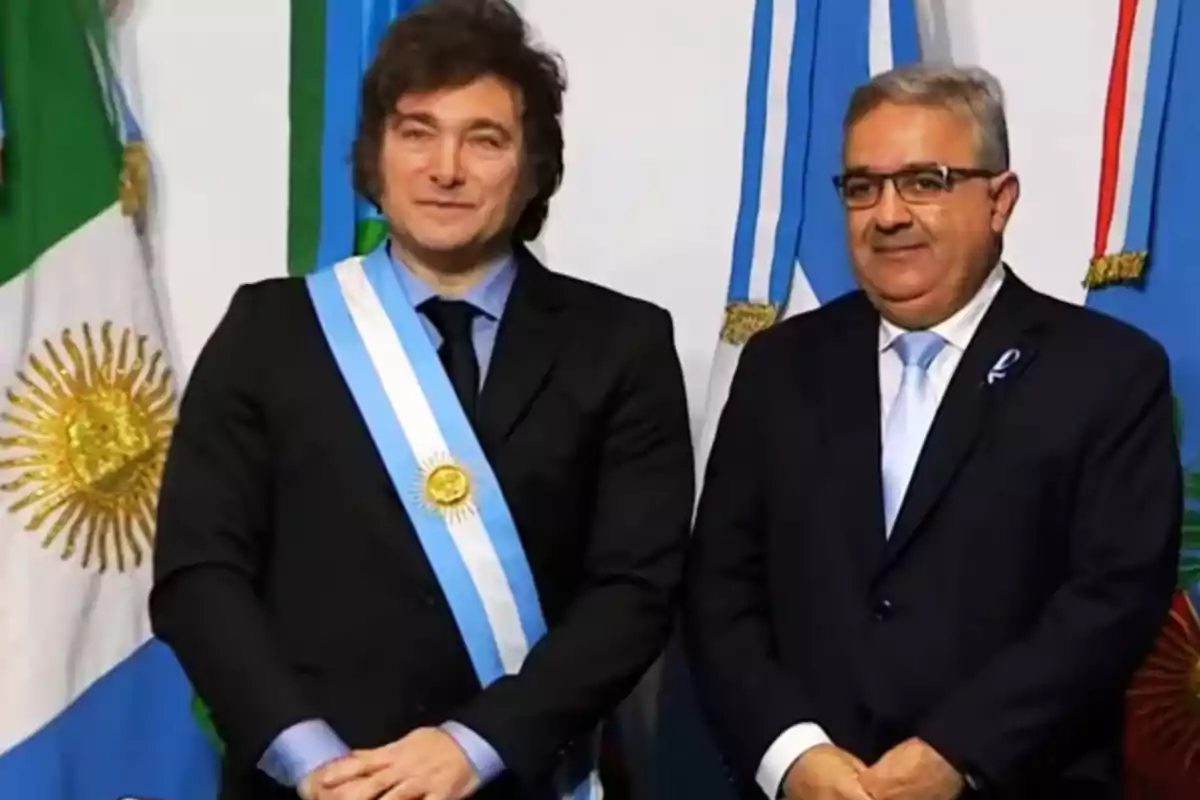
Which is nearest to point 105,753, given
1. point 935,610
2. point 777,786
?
point 777,786

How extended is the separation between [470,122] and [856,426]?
18.8 inches

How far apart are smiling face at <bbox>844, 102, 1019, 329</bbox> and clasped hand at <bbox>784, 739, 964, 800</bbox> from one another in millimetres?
426

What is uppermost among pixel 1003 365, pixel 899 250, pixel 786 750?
pixel 899 250

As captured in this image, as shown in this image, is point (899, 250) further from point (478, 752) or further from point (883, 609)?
point (478, 752)

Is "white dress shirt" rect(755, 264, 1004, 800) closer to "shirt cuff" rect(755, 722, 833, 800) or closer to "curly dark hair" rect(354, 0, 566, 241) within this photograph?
"shirt cuff" rect(755, 722, 833, 800)

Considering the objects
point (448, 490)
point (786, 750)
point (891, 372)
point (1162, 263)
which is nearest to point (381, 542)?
point (448, 490)

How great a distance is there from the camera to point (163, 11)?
232cm

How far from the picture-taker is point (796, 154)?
2084 mm

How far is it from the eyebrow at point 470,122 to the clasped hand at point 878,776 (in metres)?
0.66

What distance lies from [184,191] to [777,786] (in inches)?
48.8

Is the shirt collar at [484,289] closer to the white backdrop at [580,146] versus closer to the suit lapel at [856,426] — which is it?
the suit lapel at [856,426]

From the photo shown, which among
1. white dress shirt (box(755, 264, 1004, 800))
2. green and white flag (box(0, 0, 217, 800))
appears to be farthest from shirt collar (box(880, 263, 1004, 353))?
green and white flag (box(0, 0, 217, 800))

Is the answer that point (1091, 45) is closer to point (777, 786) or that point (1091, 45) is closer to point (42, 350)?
point (777, 786)

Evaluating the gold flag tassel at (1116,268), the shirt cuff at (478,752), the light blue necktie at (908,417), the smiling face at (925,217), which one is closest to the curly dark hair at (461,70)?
the smiling face at (925,217)
